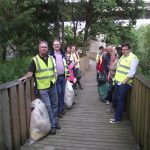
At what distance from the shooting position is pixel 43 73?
605cm

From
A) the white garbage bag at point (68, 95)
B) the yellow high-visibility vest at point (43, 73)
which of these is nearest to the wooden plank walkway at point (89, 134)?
the white garbage bag at point (68, 95)

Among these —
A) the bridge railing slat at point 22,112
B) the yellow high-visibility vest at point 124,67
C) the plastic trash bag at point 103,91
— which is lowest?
the plastic trash bag at point 103,91

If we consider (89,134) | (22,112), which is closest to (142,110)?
(89,134)

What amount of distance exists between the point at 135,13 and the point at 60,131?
1829 cm

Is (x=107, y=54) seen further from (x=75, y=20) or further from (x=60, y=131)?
(x=75, y=20)

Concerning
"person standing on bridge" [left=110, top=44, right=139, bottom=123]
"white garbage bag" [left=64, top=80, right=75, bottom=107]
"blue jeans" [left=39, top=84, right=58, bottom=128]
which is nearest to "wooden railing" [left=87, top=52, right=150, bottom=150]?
"person standing on bridge" [left=110, top=44, right=139, bottom=123]

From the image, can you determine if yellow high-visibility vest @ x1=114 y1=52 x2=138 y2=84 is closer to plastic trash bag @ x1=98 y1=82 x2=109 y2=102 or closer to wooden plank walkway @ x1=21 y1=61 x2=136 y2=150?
wooden plank walkway @ x1=21 y1=61 x2=136 y2=150

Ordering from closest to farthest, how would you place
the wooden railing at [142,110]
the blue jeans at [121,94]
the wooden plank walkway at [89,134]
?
the wooden railing at [142,110], the wooden plank walkway at [89,134], the blue jeans at [121,94]

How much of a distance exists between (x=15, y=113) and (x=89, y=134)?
1.77m

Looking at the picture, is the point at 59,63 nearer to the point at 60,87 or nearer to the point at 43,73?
the point at 60,87

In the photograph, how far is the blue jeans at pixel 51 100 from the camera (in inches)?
243

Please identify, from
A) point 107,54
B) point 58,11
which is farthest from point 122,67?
point 58,11

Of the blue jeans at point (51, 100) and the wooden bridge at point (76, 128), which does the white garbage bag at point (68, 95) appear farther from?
the blue jeans at point (51, 100)

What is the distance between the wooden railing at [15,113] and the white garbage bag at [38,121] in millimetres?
118
